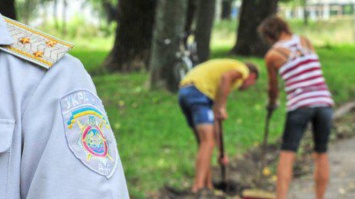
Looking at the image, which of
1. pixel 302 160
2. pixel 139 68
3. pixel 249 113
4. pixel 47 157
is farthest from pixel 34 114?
pixel 139 68

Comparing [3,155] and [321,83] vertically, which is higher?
[3,155]

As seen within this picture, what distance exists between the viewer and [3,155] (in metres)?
1.45

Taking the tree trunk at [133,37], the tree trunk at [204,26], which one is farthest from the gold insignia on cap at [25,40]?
the tree trunk at [133,37]

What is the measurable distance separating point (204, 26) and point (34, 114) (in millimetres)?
12438

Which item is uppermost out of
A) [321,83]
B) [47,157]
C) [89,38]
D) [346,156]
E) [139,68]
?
[47,157]

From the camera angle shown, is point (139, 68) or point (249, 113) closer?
point (249, 113)

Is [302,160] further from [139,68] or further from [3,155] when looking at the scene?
[3,155]

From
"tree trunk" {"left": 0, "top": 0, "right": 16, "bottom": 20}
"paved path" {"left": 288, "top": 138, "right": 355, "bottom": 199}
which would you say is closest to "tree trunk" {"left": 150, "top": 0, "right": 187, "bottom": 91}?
"paved path" {"left": 288, "top": 138, "right": 355, "bottom": 199}

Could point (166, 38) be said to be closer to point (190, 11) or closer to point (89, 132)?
point (190, 11)

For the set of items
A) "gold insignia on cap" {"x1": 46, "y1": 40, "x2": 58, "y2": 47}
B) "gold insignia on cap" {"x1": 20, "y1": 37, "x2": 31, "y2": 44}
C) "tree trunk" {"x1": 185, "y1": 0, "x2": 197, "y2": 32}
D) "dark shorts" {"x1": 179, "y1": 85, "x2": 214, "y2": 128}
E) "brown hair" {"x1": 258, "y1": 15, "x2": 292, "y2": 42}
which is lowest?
"tree trunk" {"x1": 185, "y1": 0, "x2": 197, "y2": 32}

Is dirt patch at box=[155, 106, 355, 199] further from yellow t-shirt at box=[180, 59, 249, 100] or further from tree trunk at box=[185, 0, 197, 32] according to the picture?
tree trunk at box=[185, 0, 197, 32]

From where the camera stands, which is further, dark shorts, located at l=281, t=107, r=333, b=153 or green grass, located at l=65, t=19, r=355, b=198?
green grass, located at l=65, t=19, r=355, b=198

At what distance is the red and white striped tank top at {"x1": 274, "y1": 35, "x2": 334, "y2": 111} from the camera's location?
6.91m

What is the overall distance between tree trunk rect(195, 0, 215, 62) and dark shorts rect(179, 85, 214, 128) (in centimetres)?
592
